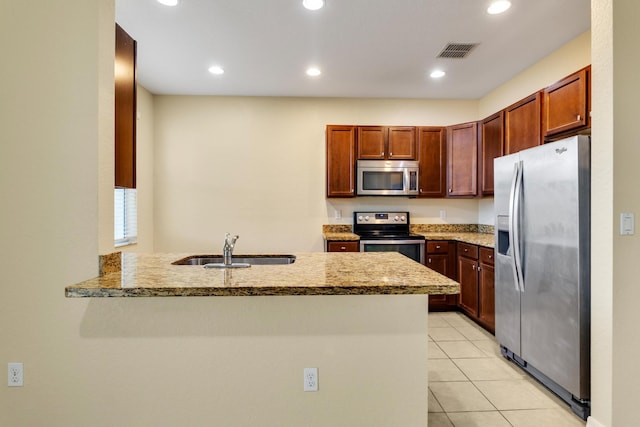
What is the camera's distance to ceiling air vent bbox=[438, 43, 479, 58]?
3.04 metres

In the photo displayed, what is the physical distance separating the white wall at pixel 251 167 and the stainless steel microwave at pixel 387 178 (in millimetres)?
317

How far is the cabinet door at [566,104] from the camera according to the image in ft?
8.12

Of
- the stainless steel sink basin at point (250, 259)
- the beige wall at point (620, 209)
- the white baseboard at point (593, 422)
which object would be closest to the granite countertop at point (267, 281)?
the stainless steel sink basin at point (250, 259)

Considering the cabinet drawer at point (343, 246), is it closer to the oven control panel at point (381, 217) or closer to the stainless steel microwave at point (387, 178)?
the oven control panel at point (381, 217)

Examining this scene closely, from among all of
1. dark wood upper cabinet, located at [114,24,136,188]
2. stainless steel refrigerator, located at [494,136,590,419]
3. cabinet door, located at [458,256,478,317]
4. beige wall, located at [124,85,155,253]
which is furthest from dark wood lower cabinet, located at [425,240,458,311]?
beige wall, located at [124,85,155,253]

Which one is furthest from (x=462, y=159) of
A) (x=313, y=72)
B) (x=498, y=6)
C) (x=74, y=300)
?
(x=74, y=300)

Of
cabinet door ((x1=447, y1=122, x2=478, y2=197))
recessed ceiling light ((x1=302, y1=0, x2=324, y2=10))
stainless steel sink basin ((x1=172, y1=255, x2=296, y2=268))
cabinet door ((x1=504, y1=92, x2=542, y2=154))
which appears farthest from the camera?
cabinet door ((x1=447, y1=122, x2=478, y2=197))

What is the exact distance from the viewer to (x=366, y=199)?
4.57m

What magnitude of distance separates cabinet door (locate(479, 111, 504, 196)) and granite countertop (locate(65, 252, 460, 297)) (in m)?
2.50

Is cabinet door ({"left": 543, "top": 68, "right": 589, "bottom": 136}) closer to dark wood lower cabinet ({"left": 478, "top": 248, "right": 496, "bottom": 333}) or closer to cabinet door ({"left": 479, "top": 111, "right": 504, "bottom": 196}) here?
cabinet door ({"left": 479, "top": 111, "right": 504, "bottom": 196})

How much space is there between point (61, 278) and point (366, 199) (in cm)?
352

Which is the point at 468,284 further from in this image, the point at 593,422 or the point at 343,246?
the point at 593,422

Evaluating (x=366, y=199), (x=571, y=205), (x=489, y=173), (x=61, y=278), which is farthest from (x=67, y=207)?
(x=489, y=173)

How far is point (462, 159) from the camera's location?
13.7 ft
